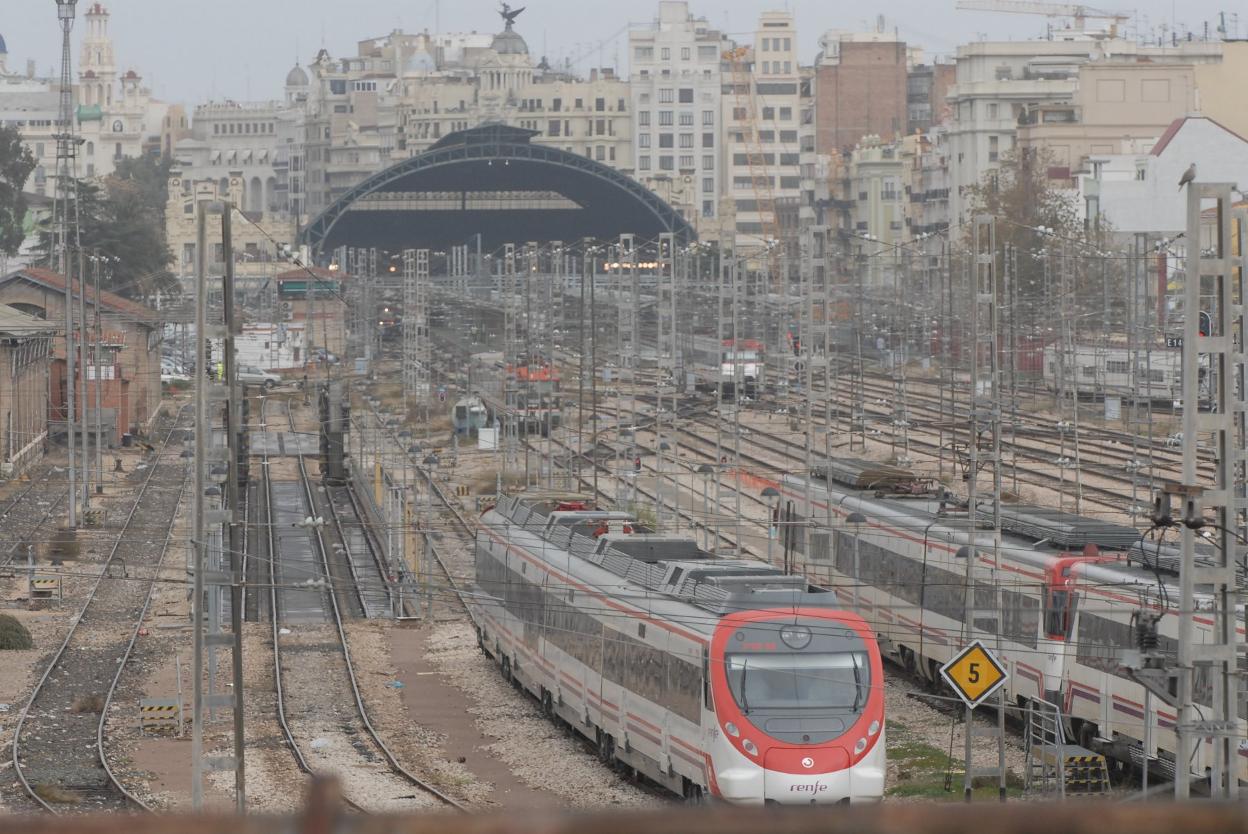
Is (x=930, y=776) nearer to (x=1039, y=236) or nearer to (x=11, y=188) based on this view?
(x=1039, y=236)

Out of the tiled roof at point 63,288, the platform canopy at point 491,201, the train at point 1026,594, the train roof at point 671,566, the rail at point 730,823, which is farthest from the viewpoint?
the platform canopy at point 491,201

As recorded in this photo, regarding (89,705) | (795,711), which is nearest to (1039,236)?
(89,705)

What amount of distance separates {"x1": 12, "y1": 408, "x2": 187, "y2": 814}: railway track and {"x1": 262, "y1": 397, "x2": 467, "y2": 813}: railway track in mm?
2211

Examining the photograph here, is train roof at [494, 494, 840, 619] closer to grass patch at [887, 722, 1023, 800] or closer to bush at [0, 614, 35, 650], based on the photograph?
grass patch at [887, 722, 1023, 800]

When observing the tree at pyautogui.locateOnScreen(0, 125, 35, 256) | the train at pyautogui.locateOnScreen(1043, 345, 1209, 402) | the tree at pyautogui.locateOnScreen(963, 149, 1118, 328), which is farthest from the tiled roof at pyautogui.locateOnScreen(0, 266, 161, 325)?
the tree at pyautogui.locateOnScreen(0, 125, 35, 256)

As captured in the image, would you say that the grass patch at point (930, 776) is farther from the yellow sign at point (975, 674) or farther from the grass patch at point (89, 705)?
the grass patch at point (89, 705)

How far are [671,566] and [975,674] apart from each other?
11.6 ft

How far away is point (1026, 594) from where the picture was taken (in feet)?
76.0

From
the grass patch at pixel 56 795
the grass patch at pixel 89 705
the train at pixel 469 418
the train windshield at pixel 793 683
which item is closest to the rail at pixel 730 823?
the train windshield at pixel 793 683

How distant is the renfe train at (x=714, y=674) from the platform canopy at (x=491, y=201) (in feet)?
398

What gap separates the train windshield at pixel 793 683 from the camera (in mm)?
18031

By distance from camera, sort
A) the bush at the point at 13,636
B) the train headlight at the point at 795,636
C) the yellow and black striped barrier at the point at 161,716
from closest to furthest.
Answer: the train headlight at the point at 795,636
the yellow and black striped barrier at the point at 161,716
the bush at the point at 13,636

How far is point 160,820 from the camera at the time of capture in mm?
3158

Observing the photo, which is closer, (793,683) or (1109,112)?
(793,683)
